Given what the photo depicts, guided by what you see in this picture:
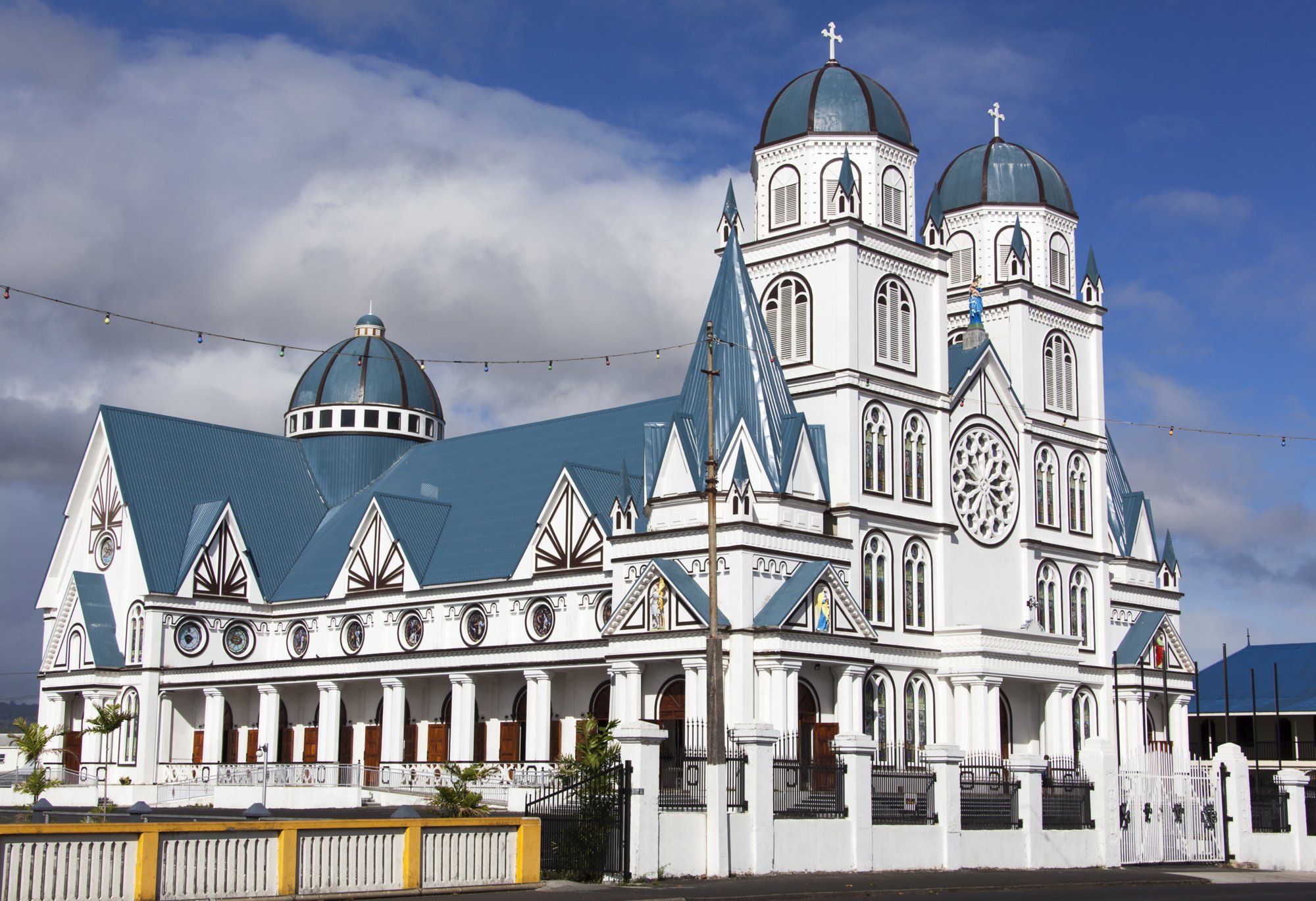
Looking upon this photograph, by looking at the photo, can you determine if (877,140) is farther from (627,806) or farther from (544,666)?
(627,806)

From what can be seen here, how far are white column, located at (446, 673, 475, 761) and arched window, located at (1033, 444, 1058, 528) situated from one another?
67.8ft

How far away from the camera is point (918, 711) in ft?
167

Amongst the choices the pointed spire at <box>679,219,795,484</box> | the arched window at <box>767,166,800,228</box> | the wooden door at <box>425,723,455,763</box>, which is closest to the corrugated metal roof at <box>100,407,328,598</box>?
the wooden door at <box>425,723,455,763</box>

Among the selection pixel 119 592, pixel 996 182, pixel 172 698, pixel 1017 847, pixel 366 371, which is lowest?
pixel 1017 847

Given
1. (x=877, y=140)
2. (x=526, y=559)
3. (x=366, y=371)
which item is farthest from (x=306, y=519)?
(x=877, y=140)

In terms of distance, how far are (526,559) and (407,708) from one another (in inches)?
345

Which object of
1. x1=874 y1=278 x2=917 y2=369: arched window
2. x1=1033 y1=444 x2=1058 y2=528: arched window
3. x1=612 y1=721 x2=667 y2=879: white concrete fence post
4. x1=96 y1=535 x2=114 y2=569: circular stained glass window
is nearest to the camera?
x1=612 y1=721 x2=667 y2=879: white concrete fence post

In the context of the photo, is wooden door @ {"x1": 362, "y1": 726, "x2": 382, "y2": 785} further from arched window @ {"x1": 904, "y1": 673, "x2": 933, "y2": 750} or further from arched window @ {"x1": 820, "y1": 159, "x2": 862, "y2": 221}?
arched window @ {"x1": 820, "y1": 159, "x2": 862, "y2": 221}

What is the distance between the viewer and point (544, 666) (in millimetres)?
52344

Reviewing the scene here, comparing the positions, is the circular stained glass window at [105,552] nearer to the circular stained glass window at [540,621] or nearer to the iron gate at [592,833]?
the circular stained glass window at [540,621]

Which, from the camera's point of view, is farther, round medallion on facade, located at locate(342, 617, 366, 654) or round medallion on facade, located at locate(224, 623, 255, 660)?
round medallion on facade, located at locate(224, 623, 255, 660)

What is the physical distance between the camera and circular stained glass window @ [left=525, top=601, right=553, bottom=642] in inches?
2083

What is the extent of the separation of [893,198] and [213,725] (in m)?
31.7

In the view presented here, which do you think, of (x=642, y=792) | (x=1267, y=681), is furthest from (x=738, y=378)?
(x=1267, y=681)
